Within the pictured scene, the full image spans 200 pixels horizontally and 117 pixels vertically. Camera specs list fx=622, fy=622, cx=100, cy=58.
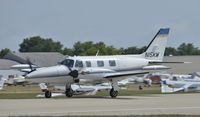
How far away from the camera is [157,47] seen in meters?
43.1

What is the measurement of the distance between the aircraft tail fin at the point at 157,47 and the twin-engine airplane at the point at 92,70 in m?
0.73

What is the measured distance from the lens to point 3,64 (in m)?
126

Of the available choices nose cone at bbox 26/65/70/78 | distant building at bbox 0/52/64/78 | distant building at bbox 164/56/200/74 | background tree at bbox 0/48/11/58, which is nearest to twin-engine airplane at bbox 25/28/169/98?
nose cone at bbox 26/65/70/78

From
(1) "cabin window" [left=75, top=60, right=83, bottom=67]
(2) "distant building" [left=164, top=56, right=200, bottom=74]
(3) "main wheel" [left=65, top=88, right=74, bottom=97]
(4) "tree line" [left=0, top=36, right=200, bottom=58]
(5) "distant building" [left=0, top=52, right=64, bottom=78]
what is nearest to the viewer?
(1) "cabin window" [left=75, top=60, right=83, bottom=67]

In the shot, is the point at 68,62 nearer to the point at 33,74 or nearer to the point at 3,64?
the point at 33,74

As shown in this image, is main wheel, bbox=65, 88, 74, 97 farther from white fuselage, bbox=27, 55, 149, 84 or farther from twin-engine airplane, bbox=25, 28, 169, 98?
white fuselage, bbox=27, 55, 149, 84

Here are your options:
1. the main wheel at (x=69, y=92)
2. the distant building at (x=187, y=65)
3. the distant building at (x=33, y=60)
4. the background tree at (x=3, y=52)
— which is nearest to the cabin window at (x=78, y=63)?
the main wheel at (x=69, y=92)

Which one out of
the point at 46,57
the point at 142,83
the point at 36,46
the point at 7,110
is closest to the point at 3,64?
the point at 46,57

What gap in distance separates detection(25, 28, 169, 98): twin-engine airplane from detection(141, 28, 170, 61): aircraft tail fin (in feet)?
2.39

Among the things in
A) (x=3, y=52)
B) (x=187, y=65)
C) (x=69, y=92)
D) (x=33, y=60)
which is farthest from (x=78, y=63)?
(x=3, y=52)

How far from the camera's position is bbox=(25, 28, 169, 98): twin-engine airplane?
38.1 m

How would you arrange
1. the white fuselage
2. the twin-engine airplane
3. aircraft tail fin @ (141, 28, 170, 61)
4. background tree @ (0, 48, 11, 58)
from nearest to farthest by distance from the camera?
the white fuselage < the twin-engine airplane < aircraft tail fin @ (141, 28, 170, 61) < background tree @ (0, 48, 11, 58)

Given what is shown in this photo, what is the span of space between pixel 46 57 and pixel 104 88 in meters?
87.4

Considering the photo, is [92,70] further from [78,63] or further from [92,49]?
[92,49]
